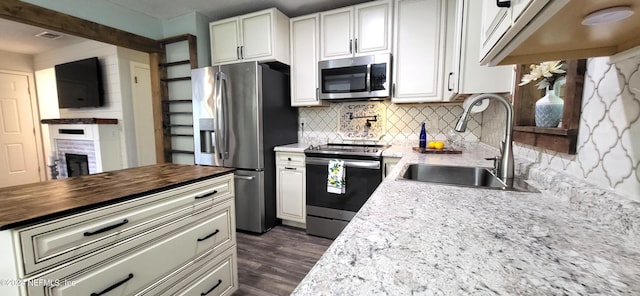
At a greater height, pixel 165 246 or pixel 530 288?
pixel 530 288

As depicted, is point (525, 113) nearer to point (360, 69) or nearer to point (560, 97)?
point (560, 97)

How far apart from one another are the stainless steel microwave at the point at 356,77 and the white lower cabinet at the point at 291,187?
30.3 inches

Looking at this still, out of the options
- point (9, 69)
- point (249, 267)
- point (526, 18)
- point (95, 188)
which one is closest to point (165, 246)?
point (95, 188)

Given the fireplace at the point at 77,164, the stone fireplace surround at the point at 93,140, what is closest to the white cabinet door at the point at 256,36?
the stone fireplace surround at the point at 93,140

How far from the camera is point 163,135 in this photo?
3205mm

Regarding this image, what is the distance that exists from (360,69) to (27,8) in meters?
2.90

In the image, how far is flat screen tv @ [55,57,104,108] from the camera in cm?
363

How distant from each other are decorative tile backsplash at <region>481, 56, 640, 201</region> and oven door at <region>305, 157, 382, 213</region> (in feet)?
4.77

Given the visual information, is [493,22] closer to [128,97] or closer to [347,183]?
[347,183]

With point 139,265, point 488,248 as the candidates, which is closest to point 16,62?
point 139,265

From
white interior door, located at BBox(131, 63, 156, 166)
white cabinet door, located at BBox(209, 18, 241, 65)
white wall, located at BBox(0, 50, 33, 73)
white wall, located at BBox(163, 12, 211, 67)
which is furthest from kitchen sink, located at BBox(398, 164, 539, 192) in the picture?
white wall, located at BBox(0, 50, 33, 73)

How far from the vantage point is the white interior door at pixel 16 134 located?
165 inches

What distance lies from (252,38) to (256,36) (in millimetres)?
58

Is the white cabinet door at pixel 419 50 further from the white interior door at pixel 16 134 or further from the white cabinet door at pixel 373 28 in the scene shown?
the white interior door at pixel 16 134
